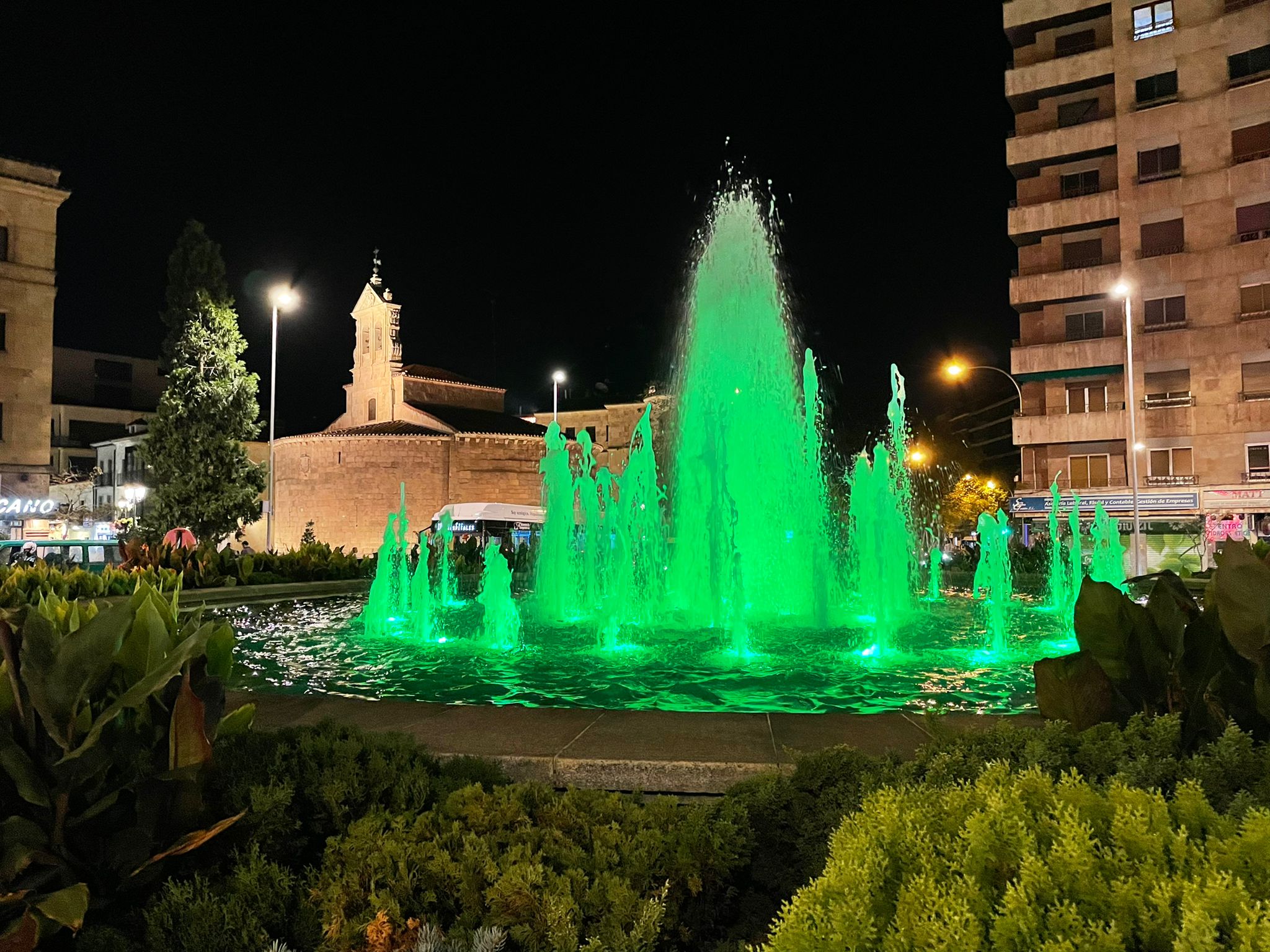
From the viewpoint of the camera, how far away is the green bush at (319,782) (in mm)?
2949

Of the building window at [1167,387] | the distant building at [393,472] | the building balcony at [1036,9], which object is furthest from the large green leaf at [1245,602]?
the distant building at [393,472]

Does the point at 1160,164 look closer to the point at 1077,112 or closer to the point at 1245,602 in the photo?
the point at 1077,112

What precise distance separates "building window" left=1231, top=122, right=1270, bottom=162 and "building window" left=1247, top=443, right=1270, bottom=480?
10.9m

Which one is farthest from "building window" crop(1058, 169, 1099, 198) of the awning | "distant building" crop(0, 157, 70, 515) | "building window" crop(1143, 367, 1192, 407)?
"distant building" crop(0, 157, 70, 515)

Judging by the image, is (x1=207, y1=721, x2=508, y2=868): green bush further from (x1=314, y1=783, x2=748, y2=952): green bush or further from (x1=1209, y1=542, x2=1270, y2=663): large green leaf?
(x1=1209, y1=542, x2=1270, y2=663): large green leaf

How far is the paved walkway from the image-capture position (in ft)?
11.6

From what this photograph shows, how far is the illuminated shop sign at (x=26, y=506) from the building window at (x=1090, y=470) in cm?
3884

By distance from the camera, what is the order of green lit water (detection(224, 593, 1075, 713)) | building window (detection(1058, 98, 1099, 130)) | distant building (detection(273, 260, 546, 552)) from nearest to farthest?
green lit water (detection(224, 593, 1075, 713)), building window (detection(1058, 98, 1099, 130)), distant building (detection(273, 260, 546, 552))

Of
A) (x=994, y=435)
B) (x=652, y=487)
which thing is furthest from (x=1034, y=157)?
(x=994, y=435)

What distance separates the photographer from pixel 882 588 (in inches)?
482

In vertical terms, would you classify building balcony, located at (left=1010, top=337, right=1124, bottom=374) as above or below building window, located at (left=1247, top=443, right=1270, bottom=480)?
above

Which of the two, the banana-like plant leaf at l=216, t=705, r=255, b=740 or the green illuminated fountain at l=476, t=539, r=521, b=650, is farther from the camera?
the green illuminated fountain at l=476, t=539, r=521, b=650

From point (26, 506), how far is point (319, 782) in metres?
32.9

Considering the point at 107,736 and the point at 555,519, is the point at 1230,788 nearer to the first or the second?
the point at 107,736
